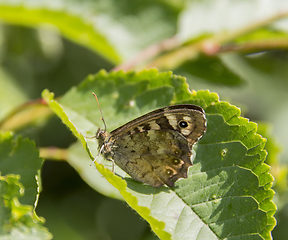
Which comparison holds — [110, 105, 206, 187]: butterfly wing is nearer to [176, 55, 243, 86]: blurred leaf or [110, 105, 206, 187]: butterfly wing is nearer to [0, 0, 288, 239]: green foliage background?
[0, 0, 288, 239]: green foliage background

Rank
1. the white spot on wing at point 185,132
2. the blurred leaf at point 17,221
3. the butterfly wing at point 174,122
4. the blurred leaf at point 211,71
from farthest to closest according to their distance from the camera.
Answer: the blurred leaf at point 211,71 → the white spot on wing at point 185,132 → the butterfly wing at point 174,122 → the blurred leaf at point 17,221

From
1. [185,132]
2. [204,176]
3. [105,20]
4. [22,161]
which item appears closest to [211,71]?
[105,20]

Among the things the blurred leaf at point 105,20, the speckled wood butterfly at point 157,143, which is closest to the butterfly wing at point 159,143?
the speckled wood butterfly at point 157,143

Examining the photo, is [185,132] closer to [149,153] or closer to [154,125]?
[154,125]

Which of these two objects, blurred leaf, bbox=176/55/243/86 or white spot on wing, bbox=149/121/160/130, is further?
blurred leaf, bbox=176/55/243/86

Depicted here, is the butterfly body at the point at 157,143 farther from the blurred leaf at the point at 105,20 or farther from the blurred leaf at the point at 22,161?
the blurred leaf at the point at 105,20

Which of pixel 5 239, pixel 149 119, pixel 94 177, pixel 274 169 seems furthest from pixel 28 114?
pixel 274 169

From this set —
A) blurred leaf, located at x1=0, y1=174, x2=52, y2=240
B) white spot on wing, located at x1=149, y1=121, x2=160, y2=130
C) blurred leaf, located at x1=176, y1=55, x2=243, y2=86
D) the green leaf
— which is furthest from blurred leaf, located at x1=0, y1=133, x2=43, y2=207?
blurred leaf, located at x1=176, y1=55, x2=243, y2=86
